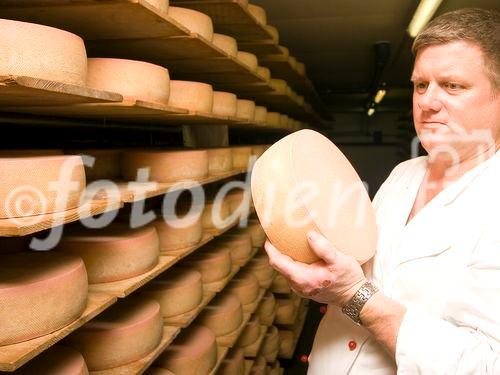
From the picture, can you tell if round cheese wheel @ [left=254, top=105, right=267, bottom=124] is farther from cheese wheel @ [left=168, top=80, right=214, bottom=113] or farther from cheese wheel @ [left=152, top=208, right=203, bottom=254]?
cheese wheel @ [left=152, top=208, right=203, bottom=254]

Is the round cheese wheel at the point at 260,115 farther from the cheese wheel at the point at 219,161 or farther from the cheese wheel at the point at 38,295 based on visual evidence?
the cheese wheel at the point at 38,295

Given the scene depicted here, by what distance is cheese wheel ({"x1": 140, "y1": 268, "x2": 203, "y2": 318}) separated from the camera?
6.22ft

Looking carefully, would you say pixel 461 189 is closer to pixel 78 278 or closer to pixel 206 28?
pixel 78 278

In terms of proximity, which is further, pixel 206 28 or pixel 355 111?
pixel 355 111

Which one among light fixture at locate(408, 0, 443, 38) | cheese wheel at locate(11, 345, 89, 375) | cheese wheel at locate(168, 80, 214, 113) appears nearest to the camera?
cheese wheel at locate(11, 345, 89, 375)

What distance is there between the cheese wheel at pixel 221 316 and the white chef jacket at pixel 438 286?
106 centimetres

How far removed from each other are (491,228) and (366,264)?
38 centimetres

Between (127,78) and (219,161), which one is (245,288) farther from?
(127,78)

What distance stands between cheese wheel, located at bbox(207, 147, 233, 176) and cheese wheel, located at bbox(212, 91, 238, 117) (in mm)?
205

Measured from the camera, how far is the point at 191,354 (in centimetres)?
196

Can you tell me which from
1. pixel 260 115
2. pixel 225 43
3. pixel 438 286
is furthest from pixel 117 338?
pixel 260 115

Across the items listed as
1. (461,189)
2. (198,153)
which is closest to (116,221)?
(198,153)

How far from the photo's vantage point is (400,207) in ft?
4.49

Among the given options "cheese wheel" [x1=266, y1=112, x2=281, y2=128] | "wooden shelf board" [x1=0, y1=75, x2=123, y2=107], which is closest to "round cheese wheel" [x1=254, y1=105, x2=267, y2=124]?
"cheese wheel" [x1=266, y1=112, x2=281, y2=128]
